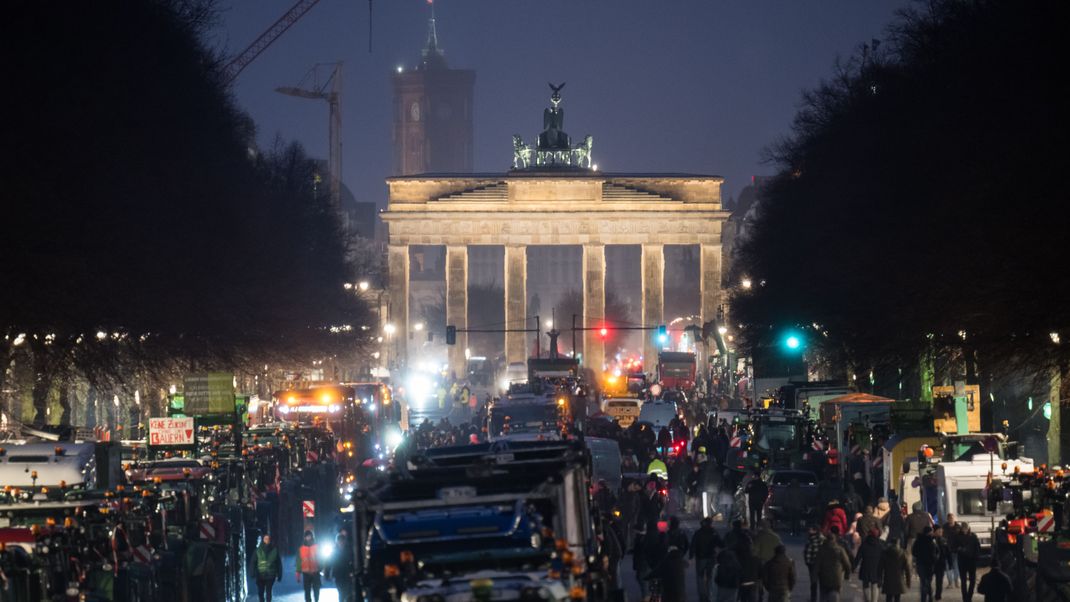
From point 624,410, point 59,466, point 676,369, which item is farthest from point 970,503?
point 676,369

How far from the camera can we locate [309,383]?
60719 millimetres

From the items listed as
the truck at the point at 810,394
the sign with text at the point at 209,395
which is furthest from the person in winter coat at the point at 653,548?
the truck at the point at 810,394

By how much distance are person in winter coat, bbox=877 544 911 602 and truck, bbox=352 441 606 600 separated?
423 inches

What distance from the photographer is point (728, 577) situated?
26.5 metres

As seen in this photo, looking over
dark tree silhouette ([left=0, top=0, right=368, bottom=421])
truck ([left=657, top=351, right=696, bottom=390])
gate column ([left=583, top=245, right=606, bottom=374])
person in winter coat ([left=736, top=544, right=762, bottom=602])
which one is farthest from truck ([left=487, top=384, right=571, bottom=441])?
gate column ([left=583, top=245, right=606, bottom=374])

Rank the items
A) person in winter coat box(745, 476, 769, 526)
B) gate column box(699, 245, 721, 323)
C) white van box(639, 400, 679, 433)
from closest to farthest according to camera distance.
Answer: person in winter coat box(745, 476, 769, 526) < white van box(639, 400, 679, 433) < gate column box(699, 245, 721, 323)

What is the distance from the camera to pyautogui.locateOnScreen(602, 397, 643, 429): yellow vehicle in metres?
70.4

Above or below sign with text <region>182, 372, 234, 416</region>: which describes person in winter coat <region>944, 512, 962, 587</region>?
below

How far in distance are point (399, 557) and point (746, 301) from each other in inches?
2387

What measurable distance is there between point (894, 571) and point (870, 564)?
2.45 ft

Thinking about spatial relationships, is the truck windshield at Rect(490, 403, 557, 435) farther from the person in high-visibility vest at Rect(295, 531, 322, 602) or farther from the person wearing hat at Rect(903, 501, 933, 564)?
the person in high-visibility vest at Rect(295, 531, 322, 602)

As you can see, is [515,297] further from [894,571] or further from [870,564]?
[894,571]

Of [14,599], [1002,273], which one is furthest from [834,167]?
[14,599]

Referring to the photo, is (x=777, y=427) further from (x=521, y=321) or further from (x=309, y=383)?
(x=521, y=321)
